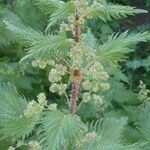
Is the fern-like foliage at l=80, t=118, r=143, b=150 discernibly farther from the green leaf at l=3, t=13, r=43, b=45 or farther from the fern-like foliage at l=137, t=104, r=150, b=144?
the fern-like foliage at l=137, t=104, r=150, b=144

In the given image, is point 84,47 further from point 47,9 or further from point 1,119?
point 1,119

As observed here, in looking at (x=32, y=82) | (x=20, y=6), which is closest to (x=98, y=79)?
(x=32, y=82)

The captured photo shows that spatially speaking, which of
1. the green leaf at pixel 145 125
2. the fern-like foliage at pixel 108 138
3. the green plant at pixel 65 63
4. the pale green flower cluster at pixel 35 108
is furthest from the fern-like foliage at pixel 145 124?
the pale green flower cluster at pixel 35 108

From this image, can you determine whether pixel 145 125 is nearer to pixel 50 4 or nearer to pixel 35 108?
pixel 35 108

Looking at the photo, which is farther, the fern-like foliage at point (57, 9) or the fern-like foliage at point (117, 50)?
the fern-like foliage at point (117, 50)

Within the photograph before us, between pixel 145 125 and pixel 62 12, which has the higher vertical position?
pixel 62 12

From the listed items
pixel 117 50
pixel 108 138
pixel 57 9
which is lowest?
pixel 108 138

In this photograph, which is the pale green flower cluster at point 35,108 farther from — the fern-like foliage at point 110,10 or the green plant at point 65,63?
the fern-like foliage at point 110,10

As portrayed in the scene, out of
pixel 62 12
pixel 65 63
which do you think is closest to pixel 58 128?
pixel 65 63
